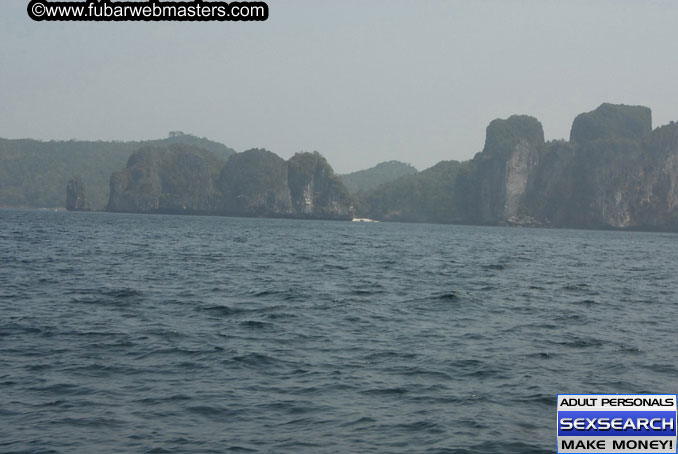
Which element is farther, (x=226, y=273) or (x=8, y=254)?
(x=8, y=254)

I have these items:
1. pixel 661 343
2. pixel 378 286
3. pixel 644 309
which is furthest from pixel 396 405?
pixel 378 286

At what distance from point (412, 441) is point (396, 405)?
77.8 inches

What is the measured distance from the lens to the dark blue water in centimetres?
1239

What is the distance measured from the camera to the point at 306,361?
17.5 metres

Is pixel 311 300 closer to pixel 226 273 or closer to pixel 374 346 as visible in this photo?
pixel 374 346

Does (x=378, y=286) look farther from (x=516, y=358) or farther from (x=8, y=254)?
(x=8, y=254)

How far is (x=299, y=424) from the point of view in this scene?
12.9 m

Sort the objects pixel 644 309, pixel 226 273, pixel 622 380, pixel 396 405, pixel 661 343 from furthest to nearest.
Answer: pixel 226 273 → pixel 644 309 → pixel 661 343 → pixel 622 380 → pixel 396 405

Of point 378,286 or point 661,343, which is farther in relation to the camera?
point 378,286

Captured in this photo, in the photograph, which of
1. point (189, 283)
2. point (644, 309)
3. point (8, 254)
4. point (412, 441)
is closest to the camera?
point (412, 441)

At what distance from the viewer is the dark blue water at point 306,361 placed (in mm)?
12391

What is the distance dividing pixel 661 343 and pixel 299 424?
12912mm

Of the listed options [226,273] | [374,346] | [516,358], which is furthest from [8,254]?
[516,358]

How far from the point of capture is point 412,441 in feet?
39.8
